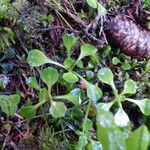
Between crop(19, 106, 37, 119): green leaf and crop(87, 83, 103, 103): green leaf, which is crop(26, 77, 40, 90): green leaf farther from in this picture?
crop(87, 83, 103, 103): green leaf

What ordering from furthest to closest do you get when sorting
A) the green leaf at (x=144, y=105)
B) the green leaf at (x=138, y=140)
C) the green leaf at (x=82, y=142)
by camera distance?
the green leaf at (x=144, y=105) < the green leaf at (x=82, y=142) < the green leaf at (x=138, y=140)

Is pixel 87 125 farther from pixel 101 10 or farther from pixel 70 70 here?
pixel 101 10

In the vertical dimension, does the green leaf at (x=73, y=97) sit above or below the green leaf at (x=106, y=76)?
below

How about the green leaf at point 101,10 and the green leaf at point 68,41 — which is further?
the green leaf at point 101,10

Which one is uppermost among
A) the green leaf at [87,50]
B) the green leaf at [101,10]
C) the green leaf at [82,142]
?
the green leaf at [101,10]

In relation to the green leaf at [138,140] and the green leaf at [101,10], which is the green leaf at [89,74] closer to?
the green leaf at [101,10]

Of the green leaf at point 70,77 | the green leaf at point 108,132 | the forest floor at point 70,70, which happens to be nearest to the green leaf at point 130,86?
the forest floor at point 70,70

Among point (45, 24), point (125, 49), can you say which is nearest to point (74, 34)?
point (45, 24)

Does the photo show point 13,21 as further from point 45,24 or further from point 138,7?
point 138,7

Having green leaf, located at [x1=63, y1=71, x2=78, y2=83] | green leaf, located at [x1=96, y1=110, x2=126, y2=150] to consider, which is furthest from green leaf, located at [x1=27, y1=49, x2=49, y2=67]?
green leaf, located at [x1=96, y1=110, x2=126, y2=150]
